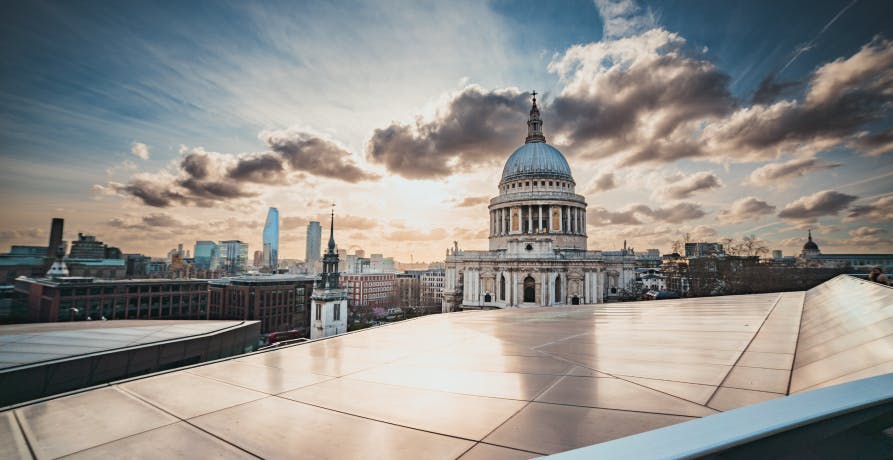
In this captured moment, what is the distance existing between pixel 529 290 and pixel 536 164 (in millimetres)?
21207

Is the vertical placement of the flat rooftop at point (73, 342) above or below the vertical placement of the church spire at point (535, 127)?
below

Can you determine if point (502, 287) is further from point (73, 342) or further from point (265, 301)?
point (73, 342)

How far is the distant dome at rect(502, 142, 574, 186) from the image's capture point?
57.4m

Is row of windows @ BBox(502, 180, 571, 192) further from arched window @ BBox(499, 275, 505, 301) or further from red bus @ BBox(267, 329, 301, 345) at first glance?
red bus @ BBox(267, 329, 301, 345)

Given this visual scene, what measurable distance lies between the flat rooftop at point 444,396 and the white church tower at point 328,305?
35.5m

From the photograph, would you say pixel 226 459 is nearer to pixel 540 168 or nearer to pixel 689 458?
pixel 689 458

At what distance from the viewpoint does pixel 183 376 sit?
15.5 ft

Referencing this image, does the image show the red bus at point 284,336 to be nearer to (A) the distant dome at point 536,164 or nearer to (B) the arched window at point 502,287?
(B) the arched window at point 502,287

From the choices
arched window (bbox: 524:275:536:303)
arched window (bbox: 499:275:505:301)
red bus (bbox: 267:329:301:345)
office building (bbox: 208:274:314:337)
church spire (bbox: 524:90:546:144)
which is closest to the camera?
red bus (bbox: 267:329:301:345)

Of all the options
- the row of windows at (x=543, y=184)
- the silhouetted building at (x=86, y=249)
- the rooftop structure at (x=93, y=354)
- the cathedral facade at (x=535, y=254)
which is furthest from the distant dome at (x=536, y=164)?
the silhouetted building at (x=86, y=249)

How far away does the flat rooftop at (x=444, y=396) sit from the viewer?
2793 mm

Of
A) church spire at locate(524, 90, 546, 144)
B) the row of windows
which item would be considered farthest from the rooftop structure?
church spire at locate(524, 90, 546, 144)

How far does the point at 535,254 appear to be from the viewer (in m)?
46.2

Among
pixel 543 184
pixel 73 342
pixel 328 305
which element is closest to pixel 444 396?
pixel 73 342
